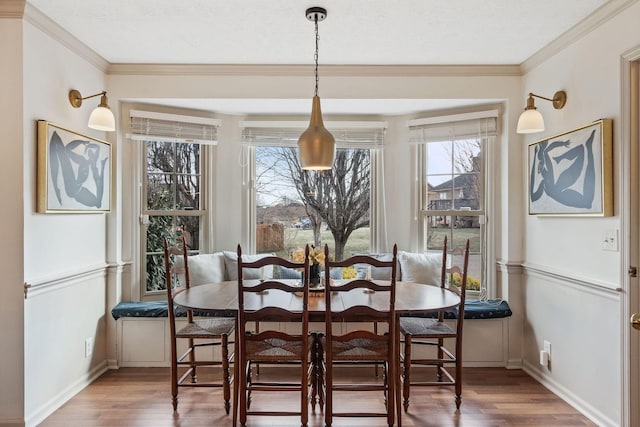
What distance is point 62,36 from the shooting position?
2797mm

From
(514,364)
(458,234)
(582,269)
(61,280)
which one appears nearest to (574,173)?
(582,269)

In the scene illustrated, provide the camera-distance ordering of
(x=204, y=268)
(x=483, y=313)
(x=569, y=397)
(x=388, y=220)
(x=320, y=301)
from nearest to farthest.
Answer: (x=320, y=301) → (x=569, y=397) → (x=483, y=313) → (x=204, y=268) → (x=388, y=220)

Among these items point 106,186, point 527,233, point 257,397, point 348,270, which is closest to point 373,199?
point 348,270

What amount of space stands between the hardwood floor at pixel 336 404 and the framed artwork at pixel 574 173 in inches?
49.9

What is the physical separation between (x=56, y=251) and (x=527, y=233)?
3.42 m

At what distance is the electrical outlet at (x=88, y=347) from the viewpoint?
3090 millimetres

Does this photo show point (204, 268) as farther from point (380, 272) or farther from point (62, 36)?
point (62, 36)

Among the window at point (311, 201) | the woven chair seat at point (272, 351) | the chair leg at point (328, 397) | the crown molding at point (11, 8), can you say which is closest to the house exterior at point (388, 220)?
the crown molding at point (11, 8)

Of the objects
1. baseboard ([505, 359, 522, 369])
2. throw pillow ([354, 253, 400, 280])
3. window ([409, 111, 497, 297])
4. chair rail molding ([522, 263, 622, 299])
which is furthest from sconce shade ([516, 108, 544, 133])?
baseboard ([505, 359, 522, 369])

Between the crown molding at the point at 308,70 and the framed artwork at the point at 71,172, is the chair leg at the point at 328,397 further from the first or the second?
the crown molding at the point at 308,70

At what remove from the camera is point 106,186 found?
10.8ft

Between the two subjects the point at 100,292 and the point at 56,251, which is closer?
the point at 56,251

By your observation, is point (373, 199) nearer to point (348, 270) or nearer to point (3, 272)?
point (348, 270)

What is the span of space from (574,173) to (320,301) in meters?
1.81
